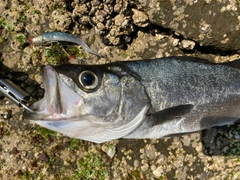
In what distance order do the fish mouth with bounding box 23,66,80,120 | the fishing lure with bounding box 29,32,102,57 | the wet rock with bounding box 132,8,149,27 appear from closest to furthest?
the fish mouth with bounding box 23,66,80,120 < the wet rock with bounding box 132,8,149,27 < the fishing lure with bounding box 29,32,102,57

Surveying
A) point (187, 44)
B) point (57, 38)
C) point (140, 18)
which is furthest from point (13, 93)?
point (187, 44)

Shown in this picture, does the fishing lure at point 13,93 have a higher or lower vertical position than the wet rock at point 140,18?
lower

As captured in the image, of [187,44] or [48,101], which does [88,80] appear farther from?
[187,44]

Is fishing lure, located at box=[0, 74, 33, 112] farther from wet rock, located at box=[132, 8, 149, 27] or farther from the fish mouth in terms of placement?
wet rock, located at box=[132, 8, 149, 27]

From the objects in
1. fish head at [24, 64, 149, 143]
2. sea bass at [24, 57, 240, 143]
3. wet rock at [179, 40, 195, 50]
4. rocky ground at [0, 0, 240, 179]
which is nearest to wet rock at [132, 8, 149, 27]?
rocky ground at [0, 0, 240, 179]

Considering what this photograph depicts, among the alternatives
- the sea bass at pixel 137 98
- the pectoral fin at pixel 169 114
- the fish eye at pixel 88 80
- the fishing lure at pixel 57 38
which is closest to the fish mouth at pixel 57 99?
the sea bass at pixel 137 98

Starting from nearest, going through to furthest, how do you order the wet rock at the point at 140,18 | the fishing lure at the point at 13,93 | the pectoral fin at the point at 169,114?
the pectoral fin at the point at 169,114, the fishing lure at the point at 13,93, the wet rock at the point at 140,18

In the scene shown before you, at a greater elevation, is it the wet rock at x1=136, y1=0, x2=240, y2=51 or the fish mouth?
the wet rock at x1=136, y1=0, x2=240, y2=51

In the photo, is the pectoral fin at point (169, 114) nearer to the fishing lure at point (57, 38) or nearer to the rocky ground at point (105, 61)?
the rocky ground at point (105, 61)
